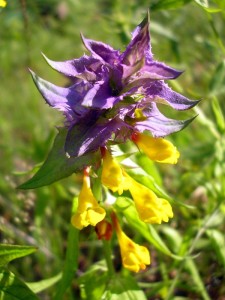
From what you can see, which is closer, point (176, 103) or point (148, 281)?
point (176, 103)

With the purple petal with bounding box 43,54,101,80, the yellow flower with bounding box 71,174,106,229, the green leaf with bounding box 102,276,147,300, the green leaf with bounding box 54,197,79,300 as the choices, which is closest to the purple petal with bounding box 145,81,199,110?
the purple petal with bounding box 43,54,101,80

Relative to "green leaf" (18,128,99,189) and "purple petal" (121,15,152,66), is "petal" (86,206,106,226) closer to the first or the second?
"green leaf" (18,128,99,189)

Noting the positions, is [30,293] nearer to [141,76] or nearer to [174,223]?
[141,76]

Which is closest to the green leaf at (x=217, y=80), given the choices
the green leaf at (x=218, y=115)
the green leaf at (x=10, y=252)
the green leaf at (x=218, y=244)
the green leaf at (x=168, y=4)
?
the green leaf at (x=218, y=115)

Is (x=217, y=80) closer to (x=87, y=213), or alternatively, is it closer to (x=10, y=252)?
(x=87, y=213)

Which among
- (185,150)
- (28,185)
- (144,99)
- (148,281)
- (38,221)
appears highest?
(144,99)

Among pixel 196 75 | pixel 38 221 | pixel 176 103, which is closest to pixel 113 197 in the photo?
pixel 176 103
